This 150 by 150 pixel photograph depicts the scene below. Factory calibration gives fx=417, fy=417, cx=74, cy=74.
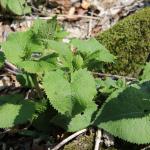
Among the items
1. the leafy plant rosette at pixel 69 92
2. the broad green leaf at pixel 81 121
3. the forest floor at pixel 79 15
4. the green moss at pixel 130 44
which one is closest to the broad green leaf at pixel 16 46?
the leafy plant rosette at pixel 69 92

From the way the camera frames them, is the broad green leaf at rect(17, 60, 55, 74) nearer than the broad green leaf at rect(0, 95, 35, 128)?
Yes

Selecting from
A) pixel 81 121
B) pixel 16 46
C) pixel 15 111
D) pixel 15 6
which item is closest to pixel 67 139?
pixel 81 121

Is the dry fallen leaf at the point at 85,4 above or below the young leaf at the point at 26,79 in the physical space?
above

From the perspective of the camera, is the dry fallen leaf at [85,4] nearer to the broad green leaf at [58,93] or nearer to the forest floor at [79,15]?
the forest floor at [79,15]

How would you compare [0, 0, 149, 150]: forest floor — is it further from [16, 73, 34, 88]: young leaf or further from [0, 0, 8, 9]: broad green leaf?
[16, 73, 34, 88]: young leaf

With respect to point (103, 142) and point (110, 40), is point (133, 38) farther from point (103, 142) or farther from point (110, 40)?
point (103, 142)

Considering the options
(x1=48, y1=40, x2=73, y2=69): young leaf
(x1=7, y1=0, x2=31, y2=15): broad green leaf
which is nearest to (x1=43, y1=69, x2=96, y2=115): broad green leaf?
(x1=48, y1=40, x2=73, y2=69): young leaf

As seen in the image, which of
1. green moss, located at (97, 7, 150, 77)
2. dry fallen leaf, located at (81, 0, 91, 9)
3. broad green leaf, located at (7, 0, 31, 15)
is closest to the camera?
green moss, located at (97, 7, 150, 77)

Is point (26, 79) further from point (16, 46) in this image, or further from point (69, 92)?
point (69, 92)

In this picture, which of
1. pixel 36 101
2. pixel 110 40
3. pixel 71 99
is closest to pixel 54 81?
pixel 71 99
